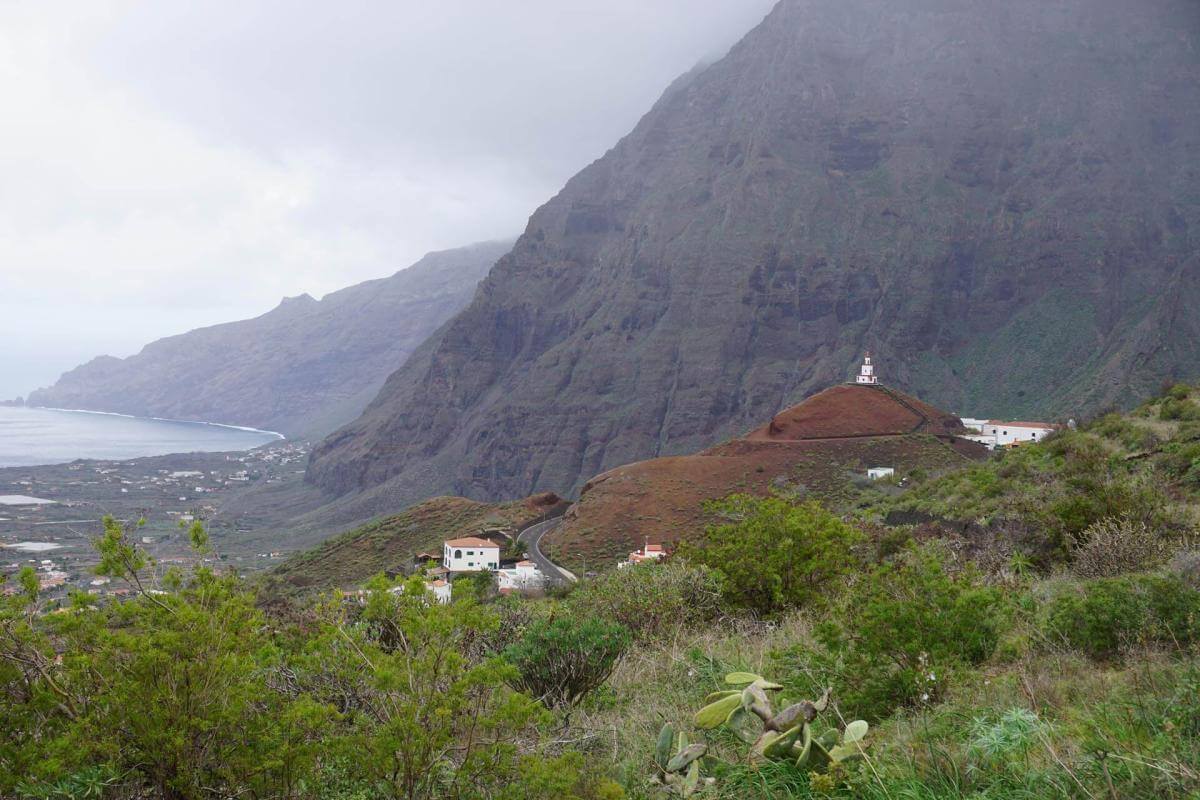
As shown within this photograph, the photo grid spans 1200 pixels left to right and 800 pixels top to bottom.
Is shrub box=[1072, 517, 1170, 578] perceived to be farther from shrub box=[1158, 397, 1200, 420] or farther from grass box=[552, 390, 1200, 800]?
shrub box=[1158, 397, 1200, 420]

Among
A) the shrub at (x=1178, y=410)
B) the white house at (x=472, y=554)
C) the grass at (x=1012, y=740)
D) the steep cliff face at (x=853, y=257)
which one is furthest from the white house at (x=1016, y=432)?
the grass at (x=1012, y=740)

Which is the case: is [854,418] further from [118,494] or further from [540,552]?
[118,494]

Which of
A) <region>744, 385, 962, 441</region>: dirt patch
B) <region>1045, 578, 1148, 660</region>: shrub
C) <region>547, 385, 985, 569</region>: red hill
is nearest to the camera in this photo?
<region>1045, 578, 1148, 660</region>: shrub

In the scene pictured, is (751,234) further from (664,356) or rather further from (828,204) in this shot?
(664,356)

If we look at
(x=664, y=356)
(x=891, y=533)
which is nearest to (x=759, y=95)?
(x=664, y=356)

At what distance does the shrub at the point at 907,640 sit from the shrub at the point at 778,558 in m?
3.68

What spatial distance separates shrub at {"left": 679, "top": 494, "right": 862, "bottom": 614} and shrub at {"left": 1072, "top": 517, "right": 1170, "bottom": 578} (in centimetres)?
247

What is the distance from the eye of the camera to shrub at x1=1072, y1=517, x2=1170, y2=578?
23.4 ft

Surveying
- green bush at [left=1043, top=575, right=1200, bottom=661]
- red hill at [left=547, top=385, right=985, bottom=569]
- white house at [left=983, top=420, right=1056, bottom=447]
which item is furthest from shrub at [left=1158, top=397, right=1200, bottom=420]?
white house at [left=983, top=420, right=1056, bottom=447]

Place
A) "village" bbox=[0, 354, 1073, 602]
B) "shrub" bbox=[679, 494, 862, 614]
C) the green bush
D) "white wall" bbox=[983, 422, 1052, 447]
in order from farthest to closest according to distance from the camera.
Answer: "white wall" bbox=[983, 422, 1052, 447] < "village" bbox=[0, 354, 1073, 602] < "shrub" bbox=[679, 494, 862, 614] < the green bush

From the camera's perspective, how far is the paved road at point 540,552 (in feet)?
110

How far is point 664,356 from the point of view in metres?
103

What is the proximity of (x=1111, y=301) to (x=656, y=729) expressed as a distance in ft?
330

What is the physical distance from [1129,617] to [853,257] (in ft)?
333
